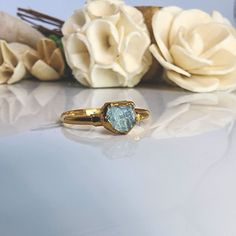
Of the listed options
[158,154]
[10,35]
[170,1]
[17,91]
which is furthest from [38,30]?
[170,1]

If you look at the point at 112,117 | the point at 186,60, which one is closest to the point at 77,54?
the point at 186,60

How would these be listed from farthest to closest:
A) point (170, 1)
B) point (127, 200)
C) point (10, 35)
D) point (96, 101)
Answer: point (170, 1) → point (10, 35) → point (96, 101) → point (127, 200)

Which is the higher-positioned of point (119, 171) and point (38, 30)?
point (119, 171)

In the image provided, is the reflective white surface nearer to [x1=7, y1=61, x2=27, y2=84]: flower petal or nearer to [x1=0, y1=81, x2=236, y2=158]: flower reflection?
[x1=0, y1=81, x2=236, y2=158]: flower reflection

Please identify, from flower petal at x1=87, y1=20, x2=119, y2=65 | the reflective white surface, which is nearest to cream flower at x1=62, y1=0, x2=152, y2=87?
flower petal at x1=87, y1=20, x2=119, y2=65

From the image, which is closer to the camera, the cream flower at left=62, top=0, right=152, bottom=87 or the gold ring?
the gold ring

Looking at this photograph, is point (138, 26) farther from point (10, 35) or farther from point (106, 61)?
point (10, 35)

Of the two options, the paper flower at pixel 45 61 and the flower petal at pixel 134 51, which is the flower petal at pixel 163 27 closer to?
the flower petal at pixel 134 51

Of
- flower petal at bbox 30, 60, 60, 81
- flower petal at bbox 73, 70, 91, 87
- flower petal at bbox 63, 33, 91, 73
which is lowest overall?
flower petal at bbox 30, 60, 60, 81

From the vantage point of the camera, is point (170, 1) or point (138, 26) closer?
point (138, 26)

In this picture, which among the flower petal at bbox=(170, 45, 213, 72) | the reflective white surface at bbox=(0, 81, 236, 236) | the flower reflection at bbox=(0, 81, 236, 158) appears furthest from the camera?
the flower petal at bbox=(170, 45, 213, 72)
